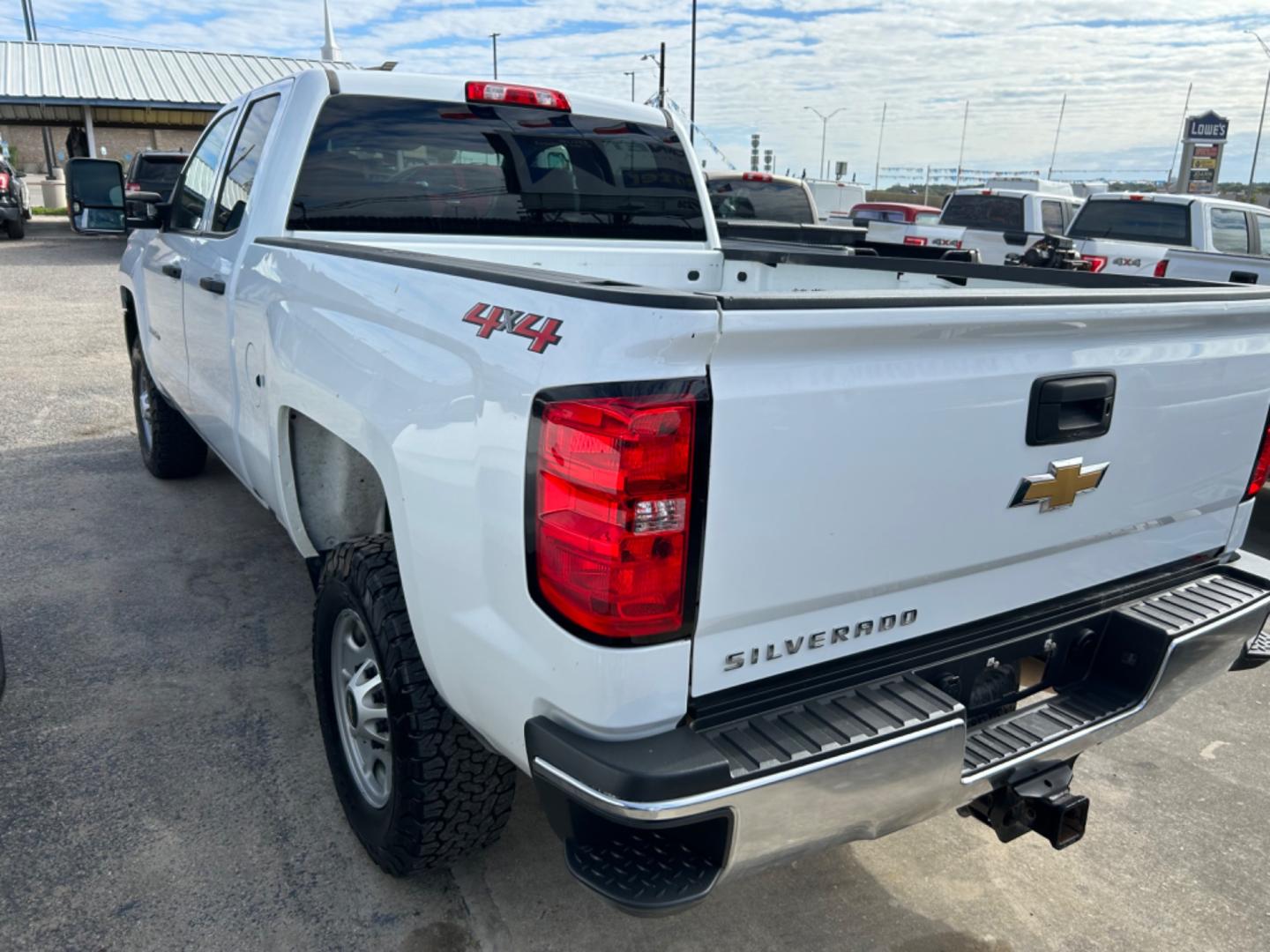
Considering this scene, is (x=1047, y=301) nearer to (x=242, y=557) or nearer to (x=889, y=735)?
(x=889, y=735)

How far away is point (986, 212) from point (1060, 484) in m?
13.7

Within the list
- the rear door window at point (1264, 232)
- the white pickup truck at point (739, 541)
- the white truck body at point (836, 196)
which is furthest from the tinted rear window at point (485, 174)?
the white truck body at point (836, 196)

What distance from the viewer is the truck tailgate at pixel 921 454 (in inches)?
70.6

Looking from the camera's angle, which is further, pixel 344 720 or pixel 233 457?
pixel 233 457

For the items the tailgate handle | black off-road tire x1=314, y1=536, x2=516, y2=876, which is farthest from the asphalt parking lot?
the tailgate handle

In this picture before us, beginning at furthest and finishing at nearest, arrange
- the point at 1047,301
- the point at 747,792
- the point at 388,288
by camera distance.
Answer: the point at 388,288 < the point at 1047,301 < the point at 747,792

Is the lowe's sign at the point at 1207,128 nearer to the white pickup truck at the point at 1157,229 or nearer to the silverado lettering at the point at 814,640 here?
the white pickup truck at the point at 1157,229

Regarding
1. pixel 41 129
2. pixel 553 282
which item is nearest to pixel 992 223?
pixel 553 282

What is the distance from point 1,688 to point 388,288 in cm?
169

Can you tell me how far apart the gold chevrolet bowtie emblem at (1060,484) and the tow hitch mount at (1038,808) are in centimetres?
61

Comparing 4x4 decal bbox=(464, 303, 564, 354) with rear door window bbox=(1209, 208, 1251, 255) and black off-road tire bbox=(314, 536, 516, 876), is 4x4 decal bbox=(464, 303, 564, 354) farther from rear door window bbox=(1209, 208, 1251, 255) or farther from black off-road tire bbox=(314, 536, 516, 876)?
rear door window bbox=(1209, 208, 1251, 255)

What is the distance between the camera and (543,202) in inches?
158

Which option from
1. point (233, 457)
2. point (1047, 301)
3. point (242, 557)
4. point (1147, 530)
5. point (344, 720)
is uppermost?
point (1047, 301)

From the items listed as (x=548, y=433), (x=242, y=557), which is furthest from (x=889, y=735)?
(x=242, y=557)
